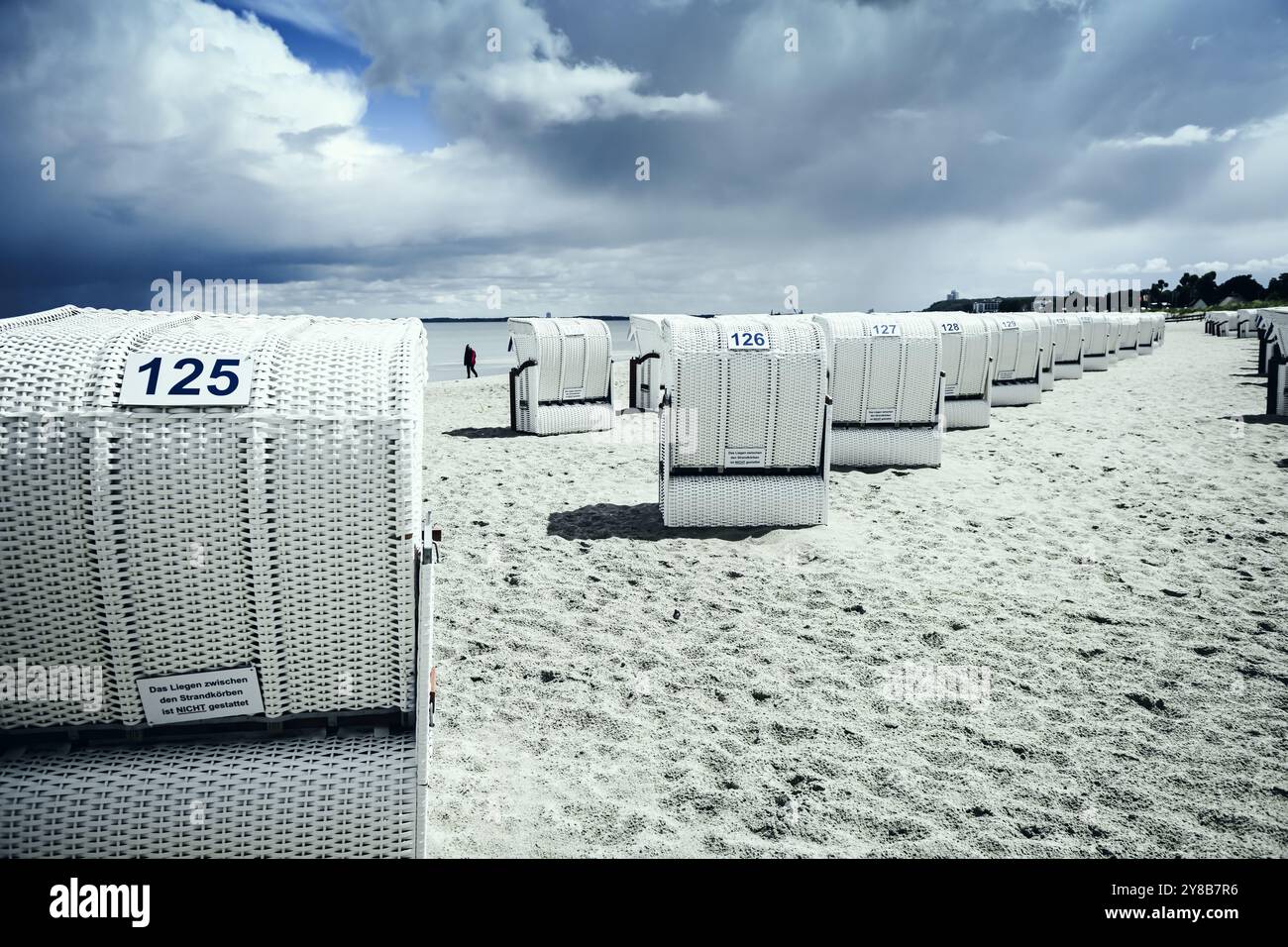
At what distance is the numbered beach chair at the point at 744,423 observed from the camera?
23.6 feet

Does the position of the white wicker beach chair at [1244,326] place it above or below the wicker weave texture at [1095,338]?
above

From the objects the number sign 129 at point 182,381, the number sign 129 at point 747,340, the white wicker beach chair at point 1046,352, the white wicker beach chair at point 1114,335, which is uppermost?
the white wicker beach chair at point 1114,335

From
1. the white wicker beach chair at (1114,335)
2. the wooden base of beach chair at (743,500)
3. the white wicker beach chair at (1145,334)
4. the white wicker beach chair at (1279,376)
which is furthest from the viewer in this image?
the white wicker beach chair at (1145,334)

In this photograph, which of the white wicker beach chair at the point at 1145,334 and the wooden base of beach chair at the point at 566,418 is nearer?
the wooden base of beach chair at the point at 566,418

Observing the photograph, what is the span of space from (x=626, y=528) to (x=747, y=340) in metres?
2.09

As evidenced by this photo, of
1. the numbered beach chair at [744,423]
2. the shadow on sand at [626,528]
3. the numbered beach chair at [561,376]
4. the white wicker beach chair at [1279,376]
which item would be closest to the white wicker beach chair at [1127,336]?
the white wicker beach chair at [1279,376]

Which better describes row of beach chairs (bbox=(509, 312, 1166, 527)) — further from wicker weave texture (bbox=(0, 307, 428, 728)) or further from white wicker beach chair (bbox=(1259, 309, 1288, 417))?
wicker weave texture (bbox=(0, 307, 428, 728))

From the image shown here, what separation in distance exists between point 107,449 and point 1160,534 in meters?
8.02

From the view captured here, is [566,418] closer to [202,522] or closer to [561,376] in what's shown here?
[561,376]

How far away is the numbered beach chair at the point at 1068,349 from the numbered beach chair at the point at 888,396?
14.9 meters

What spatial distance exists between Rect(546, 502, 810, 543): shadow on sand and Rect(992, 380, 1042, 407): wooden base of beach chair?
12.0 meters

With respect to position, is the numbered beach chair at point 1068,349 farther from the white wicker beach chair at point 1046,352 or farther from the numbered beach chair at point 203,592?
the numbered beach chair at point 203,592

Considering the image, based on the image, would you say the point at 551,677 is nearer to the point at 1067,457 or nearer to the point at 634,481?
the point at 634,481

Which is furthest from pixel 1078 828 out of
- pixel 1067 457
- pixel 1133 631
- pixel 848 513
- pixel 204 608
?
pixel 1067 457
